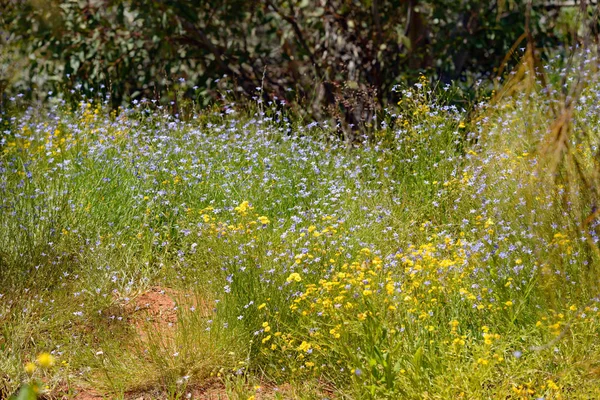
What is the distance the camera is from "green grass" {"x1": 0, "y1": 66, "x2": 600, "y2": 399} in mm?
3258

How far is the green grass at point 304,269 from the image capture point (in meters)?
3.26

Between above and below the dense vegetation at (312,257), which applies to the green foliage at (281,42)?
above

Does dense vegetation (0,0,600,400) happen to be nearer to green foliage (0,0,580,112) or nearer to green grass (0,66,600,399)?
green grass (0,66,600,399)

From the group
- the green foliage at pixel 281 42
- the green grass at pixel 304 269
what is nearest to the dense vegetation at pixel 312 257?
the green grass at pixel 304 269

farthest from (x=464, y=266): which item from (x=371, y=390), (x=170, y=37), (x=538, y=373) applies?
(x=170, y=37)

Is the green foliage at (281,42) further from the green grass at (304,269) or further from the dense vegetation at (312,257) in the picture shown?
the green grass at (304,269)

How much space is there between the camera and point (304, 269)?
3762 mm

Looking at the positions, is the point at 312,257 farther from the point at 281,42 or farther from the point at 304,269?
the point at 281,42

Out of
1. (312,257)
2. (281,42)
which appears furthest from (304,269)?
(281,42)

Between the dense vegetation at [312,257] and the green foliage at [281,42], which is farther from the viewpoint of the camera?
the green foliage at [281,42]

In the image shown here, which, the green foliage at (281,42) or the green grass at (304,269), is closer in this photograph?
the green grass at (304,269)

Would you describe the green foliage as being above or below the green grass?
above

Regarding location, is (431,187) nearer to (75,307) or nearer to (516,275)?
(516,275)

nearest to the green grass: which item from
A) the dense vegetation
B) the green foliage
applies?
the dense vegetation
